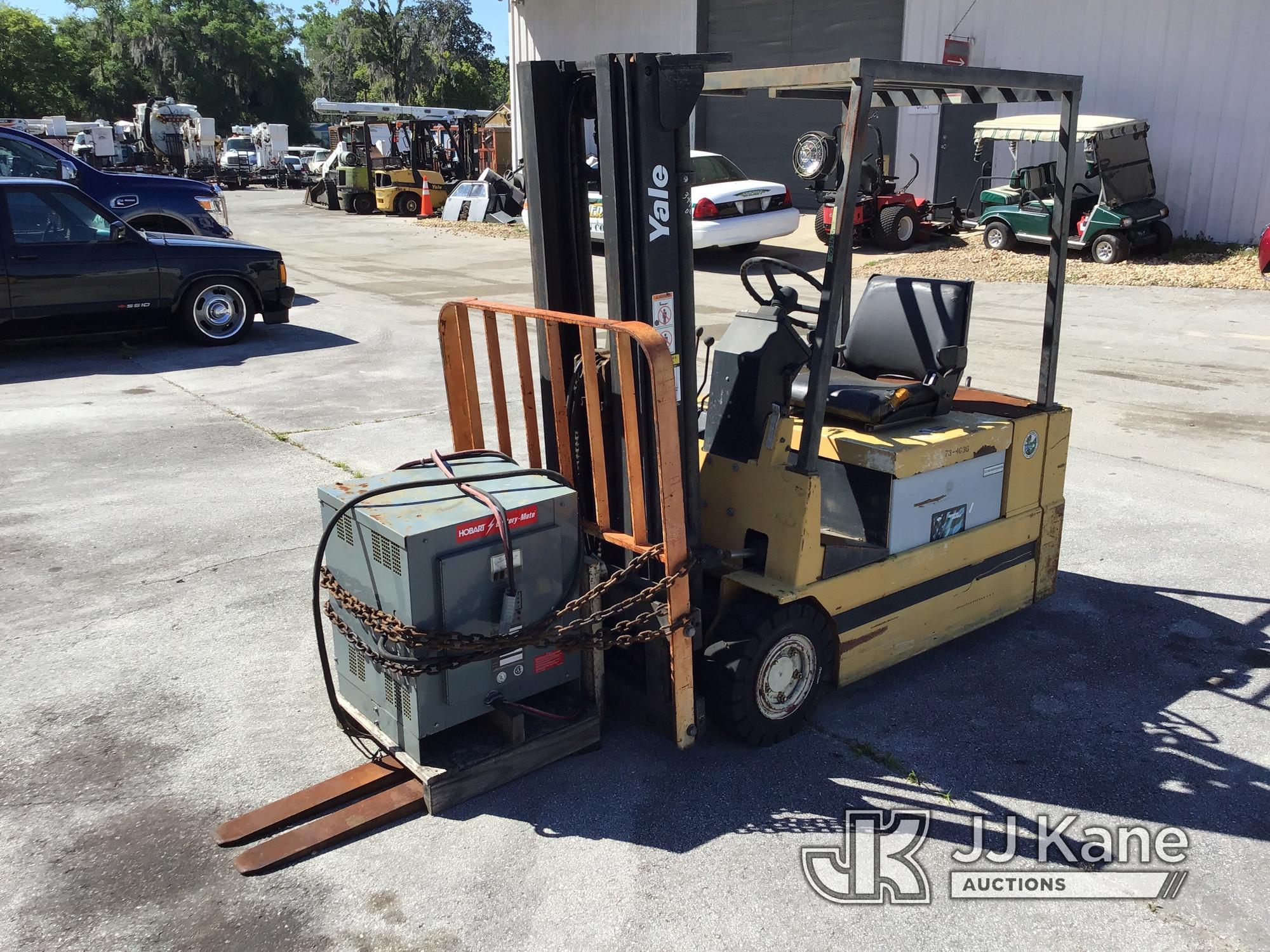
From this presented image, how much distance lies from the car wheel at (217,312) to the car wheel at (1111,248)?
44.1 feet

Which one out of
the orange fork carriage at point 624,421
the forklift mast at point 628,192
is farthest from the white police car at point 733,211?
the forklift mast at point 628,192

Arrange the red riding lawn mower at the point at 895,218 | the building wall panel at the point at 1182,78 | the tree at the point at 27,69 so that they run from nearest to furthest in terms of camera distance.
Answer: the building wall panel at the point at 1182,78, the red riding lawn mower at the point at 895,218, the tree at the point at 27,69

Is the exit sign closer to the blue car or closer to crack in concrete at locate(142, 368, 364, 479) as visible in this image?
the blue car

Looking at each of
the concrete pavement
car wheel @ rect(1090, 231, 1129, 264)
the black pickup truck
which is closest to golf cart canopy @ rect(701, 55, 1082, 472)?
the concrete pavement

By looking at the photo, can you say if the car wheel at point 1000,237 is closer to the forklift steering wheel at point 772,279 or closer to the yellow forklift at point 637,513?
the yellow forklift at point 637,513

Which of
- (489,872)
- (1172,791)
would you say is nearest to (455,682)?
(489,872)

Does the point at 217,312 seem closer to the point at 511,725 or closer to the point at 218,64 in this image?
the point at 511,725

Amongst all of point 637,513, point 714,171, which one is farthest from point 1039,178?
point 637,513

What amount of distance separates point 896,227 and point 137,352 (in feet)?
43.6

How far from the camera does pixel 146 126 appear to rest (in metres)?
48.0

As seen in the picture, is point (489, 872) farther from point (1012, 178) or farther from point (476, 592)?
point (1012, 178)

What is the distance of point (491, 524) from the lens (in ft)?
11.7

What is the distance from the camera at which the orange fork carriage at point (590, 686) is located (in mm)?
3471

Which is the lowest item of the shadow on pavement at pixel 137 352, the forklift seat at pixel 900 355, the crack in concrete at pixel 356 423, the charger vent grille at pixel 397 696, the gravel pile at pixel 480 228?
the crack in concrete at pixel 356 423
